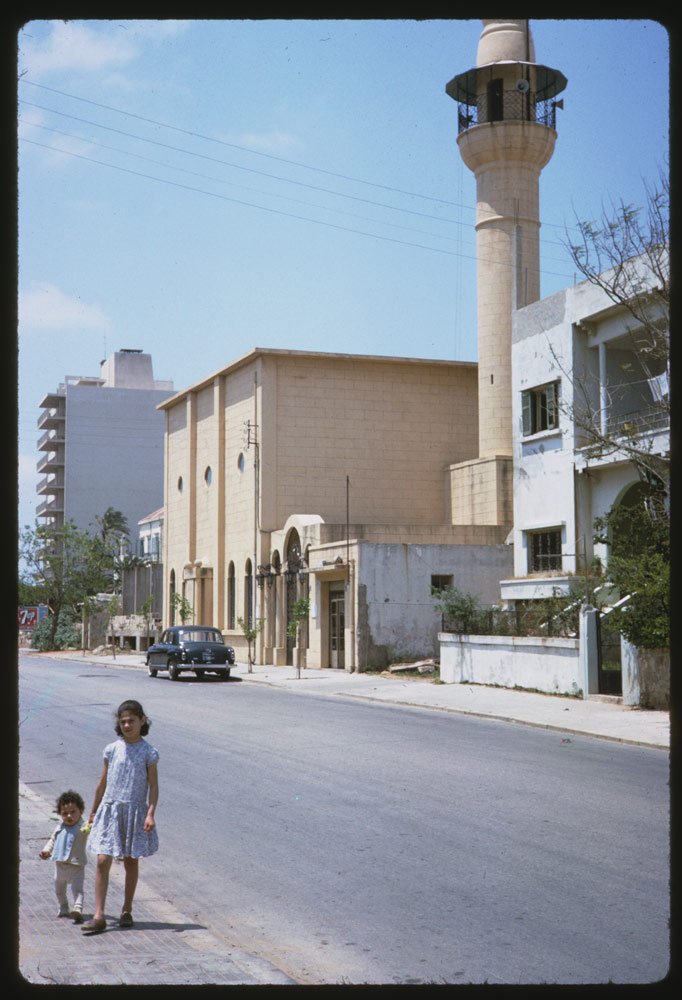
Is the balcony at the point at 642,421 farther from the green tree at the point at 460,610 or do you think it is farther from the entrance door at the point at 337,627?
the entrance door at the point at 337,627

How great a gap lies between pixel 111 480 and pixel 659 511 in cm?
8100

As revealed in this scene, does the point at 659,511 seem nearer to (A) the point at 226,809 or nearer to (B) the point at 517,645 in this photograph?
(B) the point at 517,645

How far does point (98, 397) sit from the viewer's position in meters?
100

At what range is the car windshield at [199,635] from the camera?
1444 inches

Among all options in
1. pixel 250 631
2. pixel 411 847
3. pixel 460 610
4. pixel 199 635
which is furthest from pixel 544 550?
pixel 411 847

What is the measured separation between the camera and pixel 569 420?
3177 cm

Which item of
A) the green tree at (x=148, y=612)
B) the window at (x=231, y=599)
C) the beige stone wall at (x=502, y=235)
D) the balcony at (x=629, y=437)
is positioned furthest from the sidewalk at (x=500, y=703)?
the green tree at (x=148, y=612)

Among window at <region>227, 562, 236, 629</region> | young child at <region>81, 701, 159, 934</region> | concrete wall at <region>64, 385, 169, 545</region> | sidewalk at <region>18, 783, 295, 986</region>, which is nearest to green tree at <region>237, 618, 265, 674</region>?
window at <region>227, 562, 236, 629</region>

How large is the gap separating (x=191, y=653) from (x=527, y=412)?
12.2 meters

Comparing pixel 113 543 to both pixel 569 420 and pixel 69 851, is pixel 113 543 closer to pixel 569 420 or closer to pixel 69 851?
pixel 569 420

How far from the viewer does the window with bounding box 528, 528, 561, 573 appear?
32.5 meters

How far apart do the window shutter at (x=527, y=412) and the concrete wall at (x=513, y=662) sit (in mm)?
6390

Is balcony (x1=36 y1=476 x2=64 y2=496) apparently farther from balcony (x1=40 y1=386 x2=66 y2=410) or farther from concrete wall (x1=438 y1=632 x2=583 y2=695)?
concrete wall (x1=438 y1=632 x2=583 y2=695)

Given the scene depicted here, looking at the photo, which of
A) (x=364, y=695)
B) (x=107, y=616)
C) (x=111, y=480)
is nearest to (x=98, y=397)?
(x=111, y=480)
